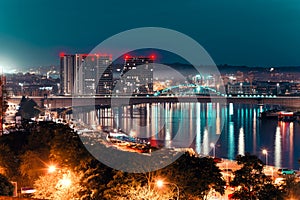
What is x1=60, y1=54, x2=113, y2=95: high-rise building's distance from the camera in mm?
26562

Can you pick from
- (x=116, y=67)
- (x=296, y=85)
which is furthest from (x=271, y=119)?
(x=296, y=85)

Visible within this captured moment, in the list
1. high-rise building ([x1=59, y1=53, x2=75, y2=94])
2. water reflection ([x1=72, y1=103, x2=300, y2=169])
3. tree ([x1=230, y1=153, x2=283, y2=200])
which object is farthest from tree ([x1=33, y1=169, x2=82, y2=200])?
high-rise building ([x1=59, y1=53, x2=75, y2=94])

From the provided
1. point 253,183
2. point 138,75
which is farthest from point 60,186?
point 138,75

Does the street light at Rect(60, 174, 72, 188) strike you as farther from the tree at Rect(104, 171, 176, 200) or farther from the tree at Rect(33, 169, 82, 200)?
the tree at Rect(104, 171, 176, 200)

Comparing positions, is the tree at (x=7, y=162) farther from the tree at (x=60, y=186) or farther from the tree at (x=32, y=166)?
the tree at (x=60, y=186)

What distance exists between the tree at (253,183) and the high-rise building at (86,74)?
2250 centimetres

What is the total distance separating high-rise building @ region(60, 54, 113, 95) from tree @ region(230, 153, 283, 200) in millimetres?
22502

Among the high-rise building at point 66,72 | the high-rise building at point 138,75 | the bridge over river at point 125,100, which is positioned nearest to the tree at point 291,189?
the bridge over river at point 125,100

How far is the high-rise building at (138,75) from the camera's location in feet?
84.1

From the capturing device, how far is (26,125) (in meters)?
8.11

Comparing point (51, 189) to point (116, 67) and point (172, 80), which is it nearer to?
point (116, 67)

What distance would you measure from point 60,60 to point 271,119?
14941 millimetres

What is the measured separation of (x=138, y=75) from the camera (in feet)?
88.4

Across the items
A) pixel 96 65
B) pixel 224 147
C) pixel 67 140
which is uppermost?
pixel 96 65
